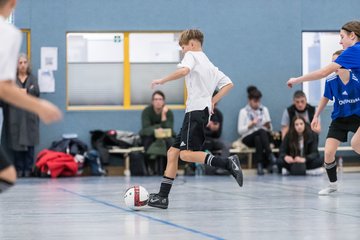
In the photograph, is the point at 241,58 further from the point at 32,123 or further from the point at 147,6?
the point at 32,123

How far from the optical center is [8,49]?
4668mm

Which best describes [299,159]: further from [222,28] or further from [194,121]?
[194,121]

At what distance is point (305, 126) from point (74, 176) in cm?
452

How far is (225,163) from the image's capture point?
29.2 feet

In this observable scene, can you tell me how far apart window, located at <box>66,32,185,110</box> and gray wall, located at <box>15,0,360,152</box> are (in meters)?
0.23

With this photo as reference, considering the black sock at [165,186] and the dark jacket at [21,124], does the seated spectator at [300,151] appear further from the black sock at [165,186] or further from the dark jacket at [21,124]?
the black sock at [165,186]

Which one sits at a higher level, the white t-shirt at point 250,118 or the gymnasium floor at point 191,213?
the white t-shirt at point 250,118

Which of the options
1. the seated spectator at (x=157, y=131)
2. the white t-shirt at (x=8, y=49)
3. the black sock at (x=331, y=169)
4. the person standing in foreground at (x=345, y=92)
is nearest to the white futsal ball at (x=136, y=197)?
the person standing in foreground at (x=345, y=92)

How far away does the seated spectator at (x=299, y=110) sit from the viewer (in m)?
16.6

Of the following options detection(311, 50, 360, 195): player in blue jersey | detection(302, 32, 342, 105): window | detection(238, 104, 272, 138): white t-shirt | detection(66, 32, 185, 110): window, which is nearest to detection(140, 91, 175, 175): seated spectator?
detection(66, 32, 185, 110): window

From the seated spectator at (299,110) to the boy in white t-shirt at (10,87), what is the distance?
12.0m

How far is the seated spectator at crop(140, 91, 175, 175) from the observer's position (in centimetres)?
1634

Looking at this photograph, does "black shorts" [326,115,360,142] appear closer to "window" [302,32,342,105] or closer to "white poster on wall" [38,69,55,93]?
"window" [302,32,342,105]

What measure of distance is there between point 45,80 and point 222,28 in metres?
3.84
